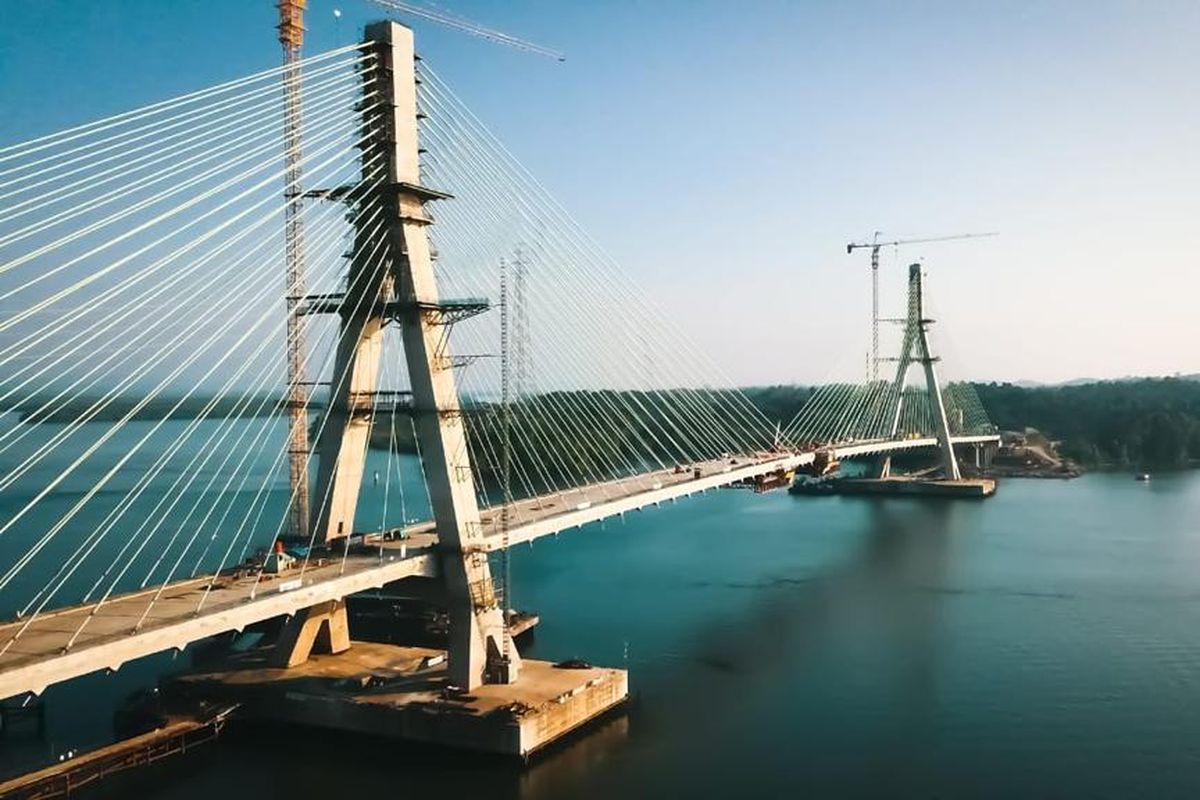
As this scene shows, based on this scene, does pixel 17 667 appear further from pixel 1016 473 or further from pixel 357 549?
pixel 1016 473

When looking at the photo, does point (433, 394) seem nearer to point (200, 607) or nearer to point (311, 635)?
point (311, 635)

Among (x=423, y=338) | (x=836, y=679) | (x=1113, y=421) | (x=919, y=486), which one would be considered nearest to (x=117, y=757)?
(x=423, y=338)

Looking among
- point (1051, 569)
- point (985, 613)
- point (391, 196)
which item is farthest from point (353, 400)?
point (1051, 569)

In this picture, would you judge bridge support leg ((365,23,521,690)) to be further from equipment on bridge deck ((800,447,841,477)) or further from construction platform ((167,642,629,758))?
equipment on bridge deck ((800,447,841,477))

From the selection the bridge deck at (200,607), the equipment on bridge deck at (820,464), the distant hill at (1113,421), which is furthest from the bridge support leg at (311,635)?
A: the distant hill at (1113,421)

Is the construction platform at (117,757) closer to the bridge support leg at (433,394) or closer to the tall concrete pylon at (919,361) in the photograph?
the bridge support leg at (433,394)
